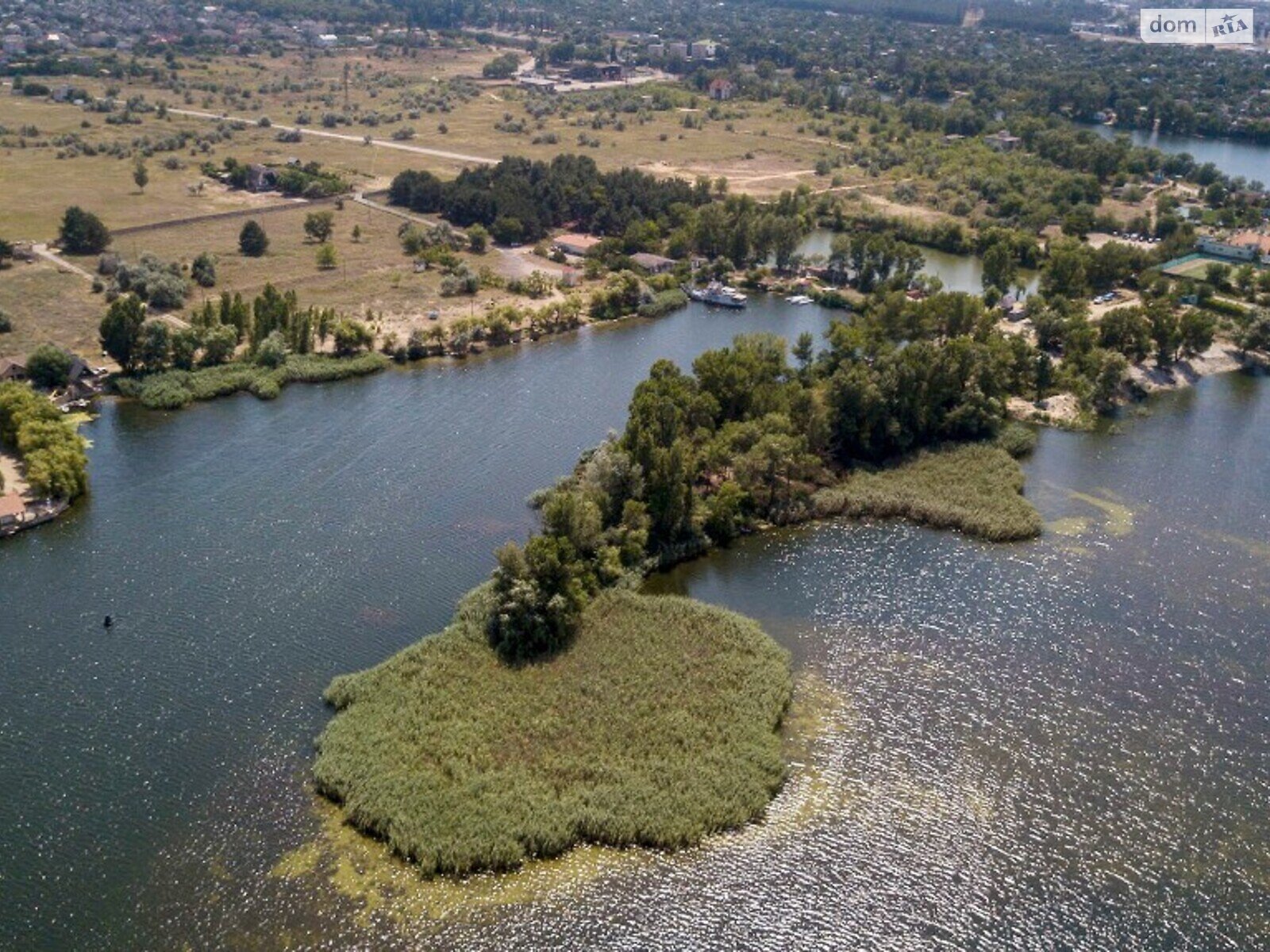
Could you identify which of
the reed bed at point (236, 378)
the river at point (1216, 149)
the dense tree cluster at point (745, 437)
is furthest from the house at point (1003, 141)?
the reed bed at point (236, 378)

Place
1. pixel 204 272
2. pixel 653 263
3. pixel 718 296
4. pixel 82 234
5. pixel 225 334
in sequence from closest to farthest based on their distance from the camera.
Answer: pixel 225 334 < pixel 204 272 < pixel 82 234 < pixel 718 296 < pixel 653 263

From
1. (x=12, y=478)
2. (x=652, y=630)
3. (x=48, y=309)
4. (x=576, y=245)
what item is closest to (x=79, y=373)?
(x=12, y=478)

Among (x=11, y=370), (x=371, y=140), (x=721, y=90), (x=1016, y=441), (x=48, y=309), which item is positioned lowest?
(x=1016, y=441)

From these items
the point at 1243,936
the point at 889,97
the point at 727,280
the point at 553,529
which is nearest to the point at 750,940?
the point at 1243,936

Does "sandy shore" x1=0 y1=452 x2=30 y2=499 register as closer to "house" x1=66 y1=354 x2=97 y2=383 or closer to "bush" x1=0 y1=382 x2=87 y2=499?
"bush" x1=0 y1=382 x2=87 y2=499

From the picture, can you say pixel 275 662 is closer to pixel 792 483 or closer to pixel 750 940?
pixel 750 940

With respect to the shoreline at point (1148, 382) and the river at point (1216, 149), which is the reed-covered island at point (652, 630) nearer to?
the shoreline at point (1148, 382)

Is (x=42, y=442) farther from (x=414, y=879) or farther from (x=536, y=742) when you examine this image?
(x=414, y=879)
